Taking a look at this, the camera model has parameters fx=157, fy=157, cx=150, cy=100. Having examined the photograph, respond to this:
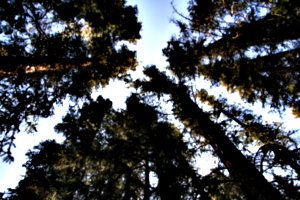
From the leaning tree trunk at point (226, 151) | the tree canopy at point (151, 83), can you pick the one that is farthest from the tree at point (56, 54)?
the leaning tree trunk at point (226, 151)

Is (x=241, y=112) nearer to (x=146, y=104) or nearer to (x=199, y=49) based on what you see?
(x=199, y=49)

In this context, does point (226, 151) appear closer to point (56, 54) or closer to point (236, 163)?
point (236, 163)

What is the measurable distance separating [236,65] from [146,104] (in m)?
4.92

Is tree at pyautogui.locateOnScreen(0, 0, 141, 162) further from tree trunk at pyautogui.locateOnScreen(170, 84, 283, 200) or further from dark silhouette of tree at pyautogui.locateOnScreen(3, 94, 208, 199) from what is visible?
tree trunk at pyautogui.locateOnScreen(170, 84, 283, 200)

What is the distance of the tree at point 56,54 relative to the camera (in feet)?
22.7

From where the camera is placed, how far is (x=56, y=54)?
8133 mm

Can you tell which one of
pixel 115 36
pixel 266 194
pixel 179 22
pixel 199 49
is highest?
pixel 115 36

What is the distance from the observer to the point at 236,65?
24.1 feet

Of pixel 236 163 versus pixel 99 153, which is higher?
pixel 99 153

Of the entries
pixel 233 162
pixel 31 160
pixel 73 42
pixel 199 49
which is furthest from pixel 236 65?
pixel 31 160

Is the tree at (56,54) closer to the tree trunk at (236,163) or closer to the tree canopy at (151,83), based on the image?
the tree canopy at (151,83)

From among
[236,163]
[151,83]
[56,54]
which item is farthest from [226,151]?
[56,54]

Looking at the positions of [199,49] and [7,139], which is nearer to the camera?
[7,139]

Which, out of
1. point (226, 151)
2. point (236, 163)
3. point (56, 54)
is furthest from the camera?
point (56, 54)
